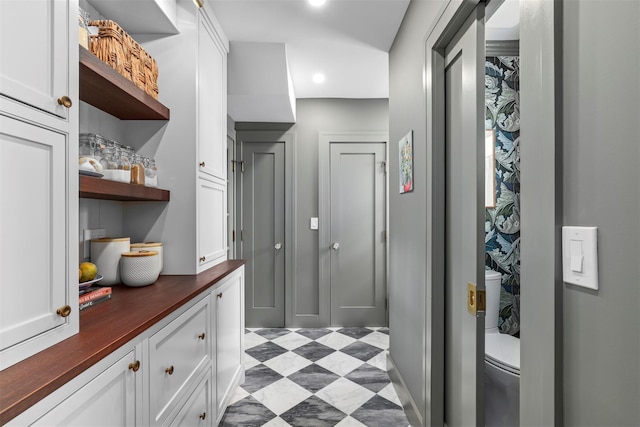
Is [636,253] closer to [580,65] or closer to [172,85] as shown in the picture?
[580,65]

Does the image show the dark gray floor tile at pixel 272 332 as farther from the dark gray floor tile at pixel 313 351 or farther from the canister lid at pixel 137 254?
the canister lid at pixel 137 254

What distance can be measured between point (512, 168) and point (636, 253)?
223 cm

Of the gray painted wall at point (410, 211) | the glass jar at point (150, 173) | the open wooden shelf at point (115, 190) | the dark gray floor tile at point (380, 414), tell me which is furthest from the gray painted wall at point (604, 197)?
the glass jar at point (150, 173)

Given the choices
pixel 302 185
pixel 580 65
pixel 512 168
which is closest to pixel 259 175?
pixel 302 185

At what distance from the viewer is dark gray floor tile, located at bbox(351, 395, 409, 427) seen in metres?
1.95

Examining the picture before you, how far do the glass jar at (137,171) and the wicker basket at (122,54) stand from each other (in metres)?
0.36

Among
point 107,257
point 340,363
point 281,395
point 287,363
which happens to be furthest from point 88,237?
point 340,363

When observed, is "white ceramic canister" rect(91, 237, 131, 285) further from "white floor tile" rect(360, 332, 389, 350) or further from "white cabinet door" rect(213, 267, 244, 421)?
"white floor tile" rect(360, 332, 389, 350)

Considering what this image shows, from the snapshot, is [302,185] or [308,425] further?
[302,185]

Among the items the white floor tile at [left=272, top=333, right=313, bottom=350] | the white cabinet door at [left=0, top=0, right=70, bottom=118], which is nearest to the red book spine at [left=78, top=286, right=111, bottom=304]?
the white cabinet door at [left=0, top=0, right=70, bottom=118]

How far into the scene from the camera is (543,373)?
712 millimetres

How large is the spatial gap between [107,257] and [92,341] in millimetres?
792

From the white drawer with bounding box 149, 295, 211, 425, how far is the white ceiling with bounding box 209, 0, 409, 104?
1.72 m

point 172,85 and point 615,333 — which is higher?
point 172,85
